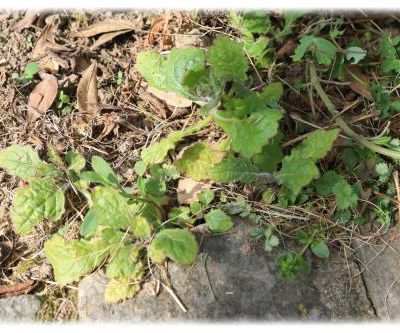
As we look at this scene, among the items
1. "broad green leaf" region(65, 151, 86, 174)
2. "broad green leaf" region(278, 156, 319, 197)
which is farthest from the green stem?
"broad green leaf" region(65, 151, 86, 174)

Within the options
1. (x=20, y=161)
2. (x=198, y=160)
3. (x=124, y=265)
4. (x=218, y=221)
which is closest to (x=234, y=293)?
(x=218, y=221)

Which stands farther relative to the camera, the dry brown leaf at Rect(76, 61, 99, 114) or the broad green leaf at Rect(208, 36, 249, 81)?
Result: the dry brown leaf at Rect(76, 61, 99, 114)

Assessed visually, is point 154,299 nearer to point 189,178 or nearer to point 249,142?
point 189,178

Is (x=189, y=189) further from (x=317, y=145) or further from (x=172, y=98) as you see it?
(x=317, y=145)

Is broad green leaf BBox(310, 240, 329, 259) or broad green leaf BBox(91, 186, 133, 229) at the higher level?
broad green leaf BBox(91, 186, 133, 229)

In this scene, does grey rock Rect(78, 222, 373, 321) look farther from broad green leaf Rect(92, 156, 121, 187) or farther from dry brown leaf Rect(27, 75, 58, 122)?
dry brown leaf Rect(27, 75, 58, 122)
